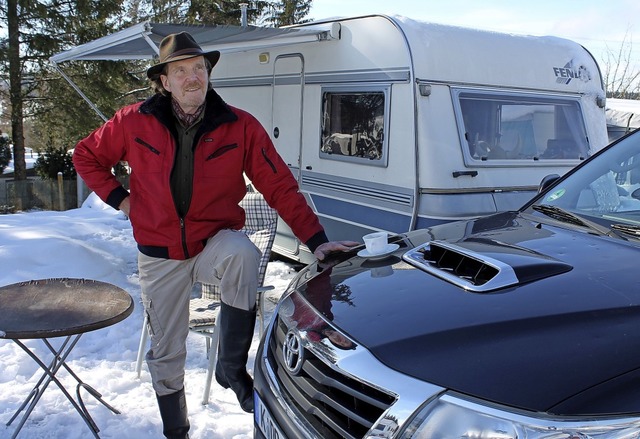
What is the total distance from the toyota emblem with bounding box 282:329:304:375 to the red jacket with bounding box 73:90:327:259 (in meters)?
0.88

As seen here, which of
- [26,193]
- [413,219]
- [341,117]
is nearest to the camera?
[413,219]

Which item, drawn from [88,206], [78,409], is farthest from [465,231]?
[88,206]

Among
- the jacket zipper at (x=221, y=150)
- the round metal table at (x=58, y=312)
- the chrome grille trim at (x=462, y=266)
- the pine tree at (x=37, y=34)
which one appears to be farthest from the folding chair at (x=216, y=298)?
the pine tree at (x=37, y=34)

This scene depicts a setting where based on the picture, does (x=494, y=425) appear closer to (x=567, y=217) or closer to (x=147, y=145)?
(x=567, y=217)

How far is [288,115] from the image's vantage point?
654 centimetres

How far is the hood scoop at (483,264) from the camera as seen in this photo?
196 centimetres

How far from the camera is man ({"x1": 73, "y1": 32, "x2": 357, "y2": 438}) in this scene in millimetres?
2797

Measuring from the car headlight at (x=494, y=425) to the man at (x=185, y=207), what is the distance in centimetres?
138

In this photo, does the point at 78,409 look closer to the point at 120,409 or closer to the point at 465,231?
the point at 120,409

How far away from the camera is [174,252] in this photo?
284cm

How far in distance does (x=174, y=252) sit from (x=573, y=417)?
6.40 ft

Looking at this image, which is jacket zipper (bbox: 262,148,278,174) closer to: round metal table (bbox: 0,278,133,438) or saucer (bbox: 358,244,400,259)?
saucer (bbox: 358,244,400,259)

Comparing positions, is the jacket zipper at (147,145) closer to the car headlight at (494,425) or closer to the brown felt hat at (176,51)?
the brown felt hat at (176,51)

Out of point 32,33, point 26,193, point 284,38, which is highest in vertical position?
point 32,33
